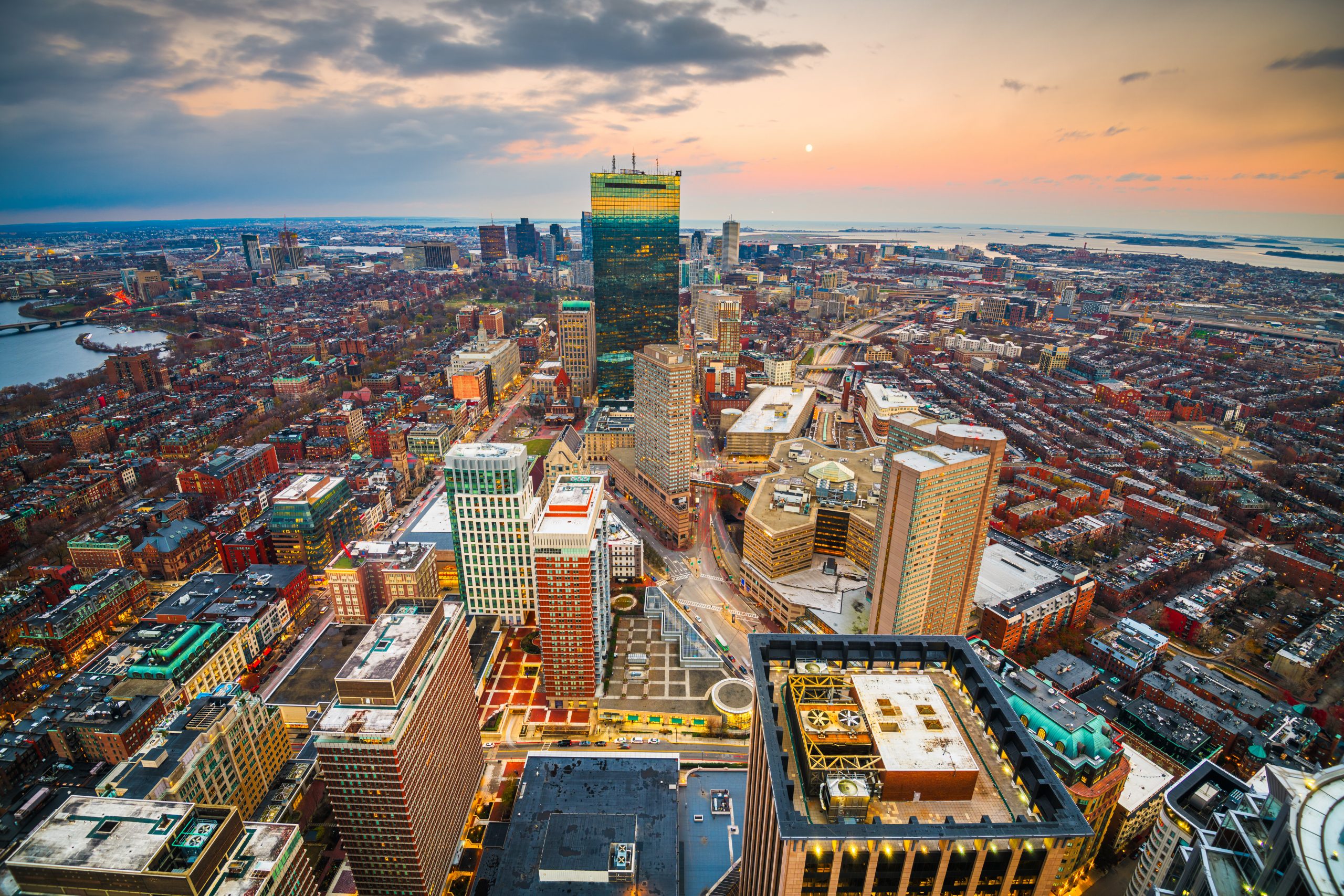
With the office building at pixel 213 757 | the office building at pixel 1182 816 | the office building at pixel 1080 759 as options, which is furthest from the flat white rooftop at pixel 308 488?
the office building at pixel 1182 816

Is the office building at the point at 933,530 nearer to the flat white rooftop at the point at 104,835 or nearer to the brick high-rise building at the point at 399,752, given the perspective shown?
the brick high-rise building at the point at 399,752

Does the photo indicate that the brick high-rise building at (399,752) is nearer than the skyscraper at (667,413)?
Yes

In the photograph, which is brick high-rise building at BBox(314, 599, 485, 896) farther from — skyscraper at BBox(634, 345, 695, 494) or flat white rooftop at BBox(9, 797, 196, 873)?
skyscraper at BBox(634, 345, 695, 494)

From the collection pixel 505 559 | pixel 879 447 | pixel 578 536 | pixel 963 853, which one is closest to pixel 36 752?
pixel 505 559

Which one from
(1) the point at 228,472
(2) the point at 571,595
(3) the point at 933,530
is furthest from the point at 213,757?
(1) the point at 228,472

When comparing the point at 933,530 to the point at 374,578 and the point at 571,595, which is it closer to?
the point at 571,595

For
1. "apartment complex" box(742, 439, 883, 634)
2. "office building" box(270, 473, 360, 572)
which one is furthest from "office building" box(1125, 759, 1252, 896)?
"office building" box(270, 473, 360, 572)
